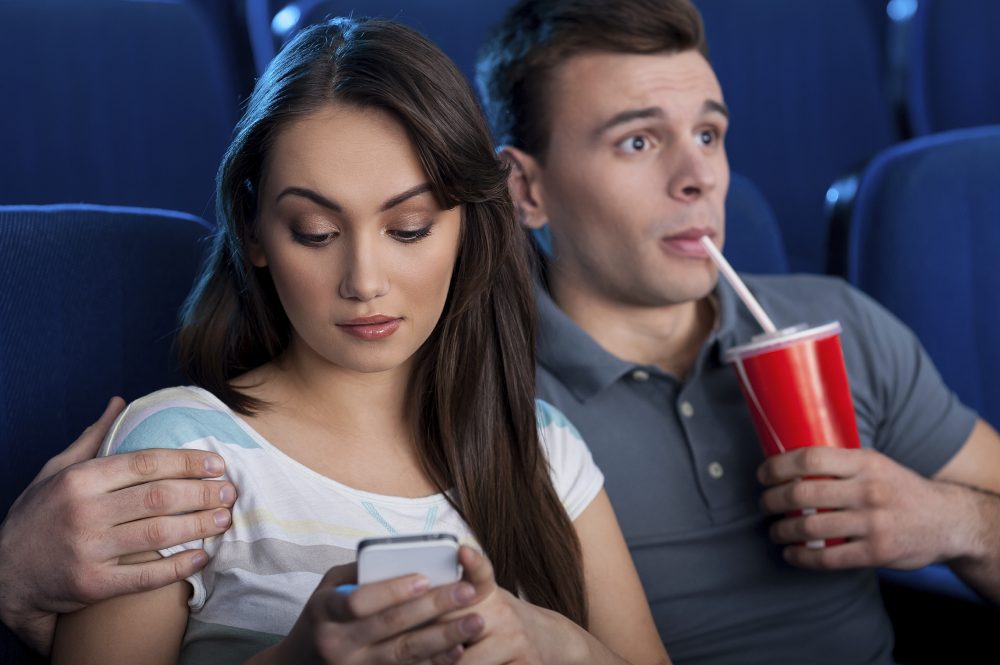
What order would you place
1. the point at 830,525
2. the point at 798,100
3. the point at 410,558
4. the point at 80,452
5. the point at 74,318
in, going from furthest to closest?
the point at 798,100, the point at 830,525, the point at 74,318, the point at 80,452, the point at 410,558

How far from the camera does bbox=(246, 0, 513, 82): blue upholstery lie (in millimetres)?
1717

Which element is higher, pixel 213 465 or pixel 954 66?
pixel 954 66

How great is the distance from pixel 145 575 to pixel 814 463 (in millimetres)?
660

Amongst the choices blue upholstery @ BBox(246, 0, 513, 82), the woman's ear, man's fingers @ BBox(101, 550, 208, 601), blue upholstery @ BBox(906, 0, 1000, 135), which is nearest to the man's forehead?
blue upholstery @ BBox(246, 0, 513, 82)

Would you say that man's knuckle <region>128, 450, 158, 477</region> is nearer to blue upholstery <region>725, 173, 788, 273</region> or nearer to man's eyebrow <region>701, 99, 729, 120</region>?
man's eyebrow <region>701, 99, 729, 120</region>

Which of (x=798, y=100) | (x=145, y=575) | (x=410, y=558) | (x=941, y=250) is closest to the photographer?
(x=410, y=558)

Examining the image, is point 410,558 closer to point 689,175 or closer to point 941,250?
point 689,175

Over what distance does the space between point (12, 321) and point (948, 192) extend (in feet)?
4.11

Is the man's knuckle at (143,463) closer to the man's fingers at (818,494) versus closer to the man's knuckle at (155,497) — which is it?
the man's knuckle at (155,497)

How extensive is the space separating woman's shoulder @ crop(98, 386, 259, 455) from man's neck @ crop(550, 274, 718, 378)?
1.91ft

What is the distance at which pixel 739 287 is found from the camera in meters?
1.26

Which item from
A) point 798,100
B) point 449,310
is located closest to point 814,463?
point 449,310

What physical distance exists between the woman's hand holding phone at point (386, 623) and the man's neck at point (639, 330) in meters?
0.72

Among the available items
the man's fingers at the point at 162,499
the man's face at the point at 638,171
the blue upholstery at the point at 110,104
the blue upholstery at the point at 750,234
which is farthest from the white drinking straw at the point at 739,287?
the blue upholstery at the point at 110,104
